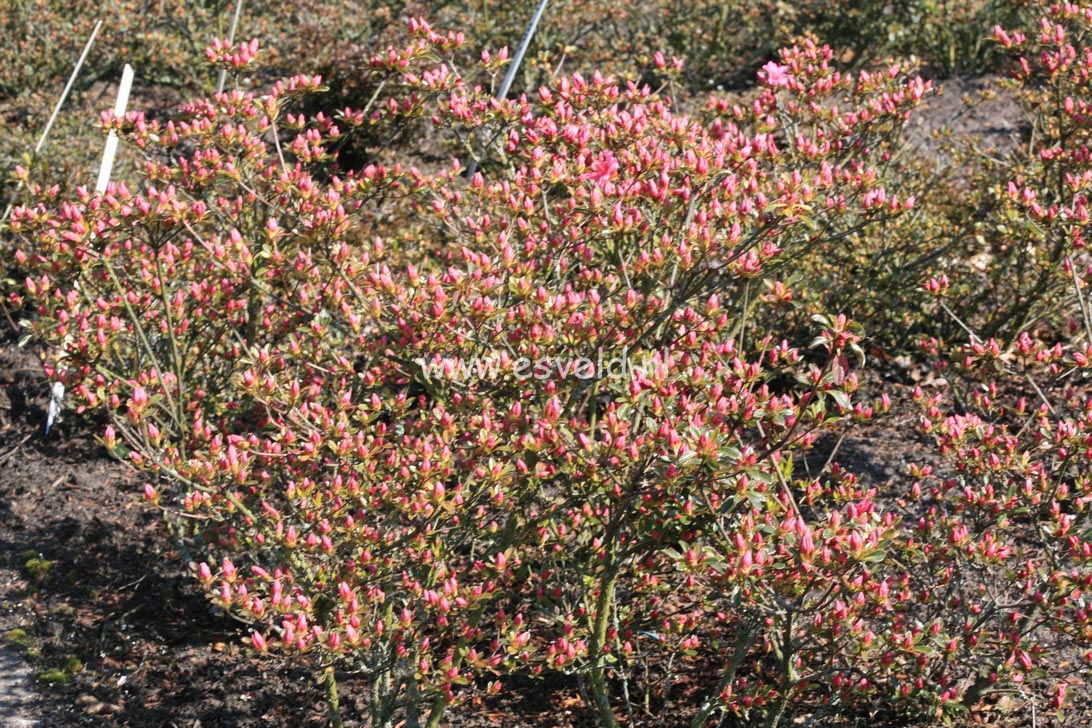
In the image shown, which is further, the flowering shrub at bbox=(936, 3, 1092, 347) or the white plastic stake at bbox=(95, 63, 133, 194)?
the white plastic stake at bbox=(95, 63, 133, 194)

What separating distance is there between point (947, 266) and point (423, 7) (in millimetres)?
5815

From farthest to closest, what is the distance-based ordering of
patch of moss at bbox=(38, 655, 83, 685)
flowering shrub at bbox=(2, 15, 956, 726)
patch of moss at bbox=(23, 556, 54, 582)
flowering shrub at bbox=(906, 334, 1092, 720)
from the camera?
patch of moss at bbox=(23, 556, 54, 582)
patch of moss at bbox=(38, 655, 83, 685)
flowering shrub at bbox=(906, 334, 1092, 720)
flowering shrub at bbox=(2, 15, 956, 726)

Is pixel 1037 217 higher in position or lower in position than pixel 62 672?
higher

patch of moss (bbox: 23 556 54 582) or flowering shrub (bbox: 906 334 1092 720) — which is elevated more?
flowering shrub (bbox: 906 334 1092 720)

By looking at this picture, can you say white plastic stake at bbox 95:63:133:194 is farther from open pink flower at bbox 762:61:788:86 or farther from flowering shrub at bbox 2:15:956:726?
open pink flower at bbox 762:61:788:86

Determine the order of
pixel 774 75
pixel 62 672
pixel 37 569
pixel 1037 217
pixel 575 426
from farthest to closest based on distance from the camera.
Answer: pixel 37 569 → pixel 774 75 → pixel 62 672 → pixel 1037 217 → pixel 575 426

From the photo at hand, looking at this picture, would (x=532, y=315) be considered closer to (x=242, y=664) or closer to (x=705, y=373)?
(x=705, y=373)

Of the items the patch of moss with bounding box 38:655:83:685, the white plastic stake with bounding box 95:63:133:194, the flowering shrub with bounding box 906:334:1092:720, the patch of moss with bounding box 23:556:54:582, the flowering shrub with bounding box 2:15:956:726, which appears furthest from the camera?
the white plastic stake with bounding box 95:63:133:194

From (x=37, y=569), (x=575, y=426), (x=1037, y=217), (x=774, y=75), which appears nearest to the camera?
(x=575, y=426)

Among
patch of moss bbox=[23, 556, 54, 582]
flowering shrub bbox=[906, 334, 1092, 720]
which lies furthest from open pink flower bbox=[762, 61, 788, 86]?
patch of moss bbox=[23, 556, 54, 582]

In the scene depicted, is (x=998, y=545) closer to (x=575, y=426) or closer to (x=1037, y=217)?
(x=575, y=426)

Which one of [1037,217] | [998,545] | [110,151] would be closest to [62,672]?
[110,151]

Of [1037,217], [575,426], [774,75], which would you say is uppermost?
[774,75]

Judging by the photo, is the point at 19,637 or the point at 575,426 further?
the point at 19,637
